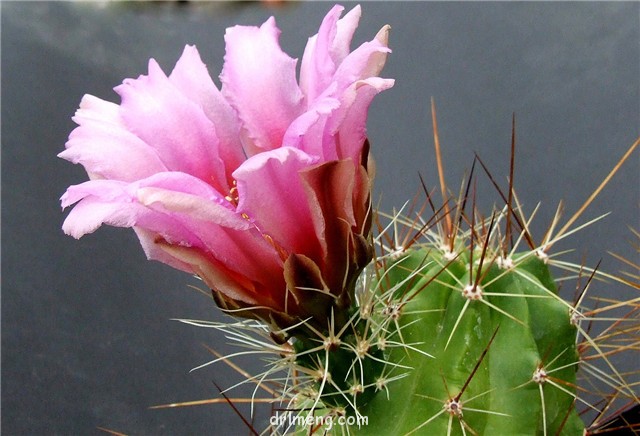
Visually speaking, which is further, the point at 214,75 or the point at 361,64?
the point at 214,75

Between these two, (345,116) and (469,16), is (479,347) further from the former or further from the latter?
(469,16)

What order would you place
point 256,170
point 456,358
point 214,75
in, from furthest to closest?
point 214,75 → point 456,358 → point 256,170

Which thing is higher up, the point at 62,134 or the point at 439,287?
the point at 62,134

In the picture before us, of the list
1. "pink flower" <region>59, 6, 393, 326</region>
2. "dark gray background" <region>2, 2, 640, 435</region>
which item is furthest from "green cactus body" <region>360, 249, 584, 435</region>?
"dark gray background" <region>2, 2, 640, 435</region>

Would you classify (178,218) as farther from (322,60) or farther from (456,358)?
(456,358)

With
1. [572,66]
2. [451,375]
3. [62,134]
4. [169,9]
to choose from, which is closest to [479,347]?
[451,375]

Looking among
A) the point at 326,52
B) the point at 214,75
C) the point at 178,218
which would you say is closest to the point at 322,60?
the point at 326,52
